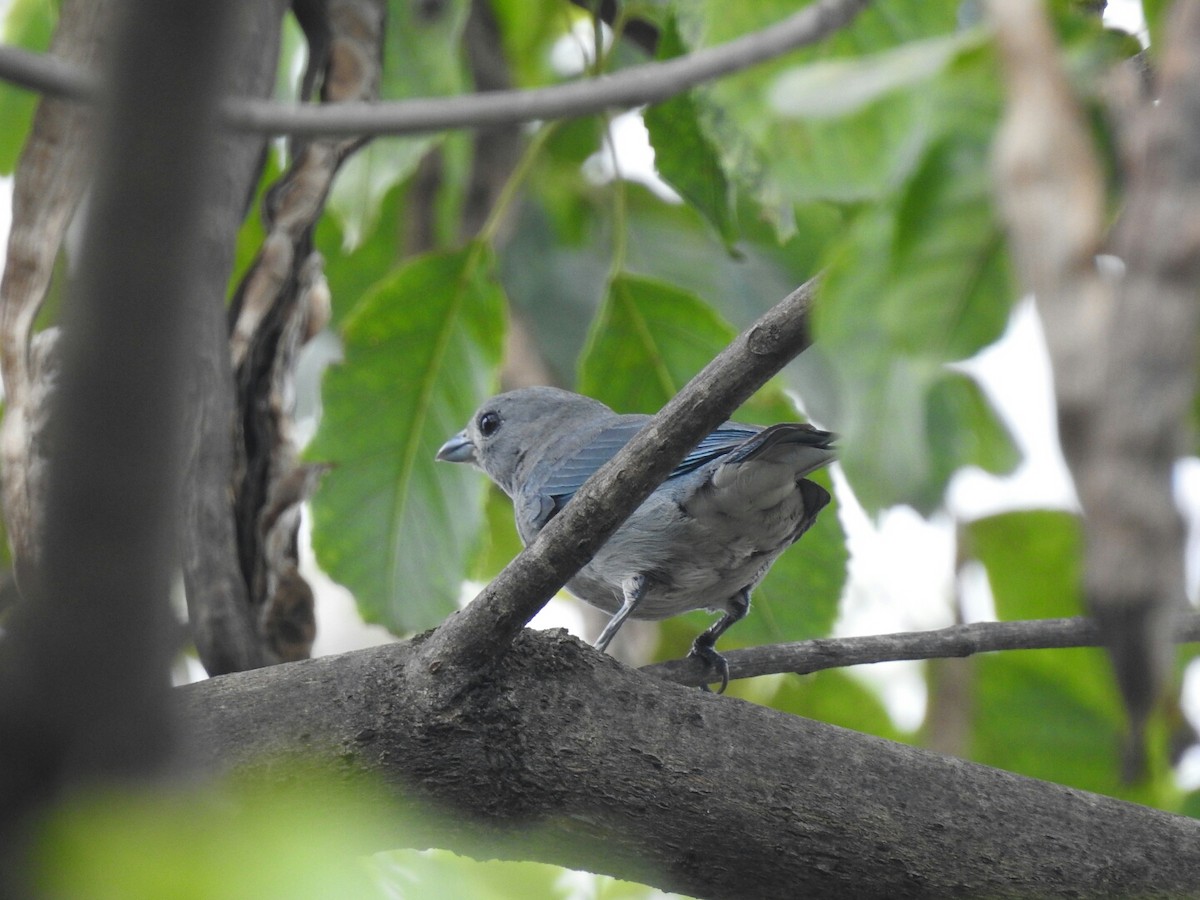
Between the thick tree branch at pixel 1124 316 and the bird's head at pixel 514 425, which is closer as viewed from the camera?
the thick tree branch at pixel 1124 316

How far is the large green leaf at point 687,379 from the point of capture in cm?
331

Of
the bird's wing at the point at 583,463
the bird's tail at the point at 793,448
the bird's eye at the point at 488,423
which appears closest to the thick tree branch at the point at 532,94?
the bird's tail at the point at 793,448

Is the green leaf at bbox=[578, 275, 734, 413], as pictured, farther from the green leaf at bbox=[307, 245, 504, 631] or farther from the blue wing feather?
the green leaf at bbox=[307, 245, 504, 631]

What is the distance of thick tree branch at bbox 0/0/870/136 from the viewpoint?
1.33 m

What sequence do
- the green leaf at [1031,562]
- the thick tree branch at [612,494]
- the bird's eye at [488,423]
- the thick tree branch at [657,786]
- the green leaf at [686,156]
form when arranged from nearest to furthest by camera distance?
the thick tree branch at [612,494] → the thick tree branch at [657,786] → the green leaf at [686,156] → the green leaf at [1031,562] → the bird's eye at [488,423]

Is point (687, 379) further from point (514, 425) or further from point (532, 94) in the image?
point (532, 94)

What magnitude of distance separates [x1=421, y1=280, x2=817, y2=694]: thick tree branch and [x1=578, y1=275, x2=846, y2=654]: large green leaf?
4.69 ft

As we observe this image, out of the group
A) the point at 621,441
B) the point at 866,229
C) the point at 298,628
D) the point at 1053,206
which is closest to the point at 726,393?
the point at 866,229

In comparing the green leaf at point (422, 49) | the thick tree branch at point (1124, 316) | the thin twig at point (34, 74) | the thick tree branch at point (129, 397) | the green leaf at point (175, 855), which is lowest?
the green leaf at point (175, 855)

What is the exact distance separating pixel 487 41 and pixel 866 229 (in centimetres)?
361

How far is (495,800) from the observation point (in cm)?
198

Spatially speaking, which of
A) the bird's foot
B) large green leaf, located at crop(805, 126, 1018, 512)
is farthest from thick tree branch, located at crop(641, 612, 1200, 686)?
large green leaf, located at crop(805, 126, 1018, 512)

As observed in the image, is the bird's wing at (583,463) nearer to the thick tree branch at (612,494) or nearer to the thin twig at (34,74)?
the thick tree branch at (612,494)

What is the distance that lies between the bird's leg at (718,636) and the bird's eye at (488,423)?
1.19 metres
